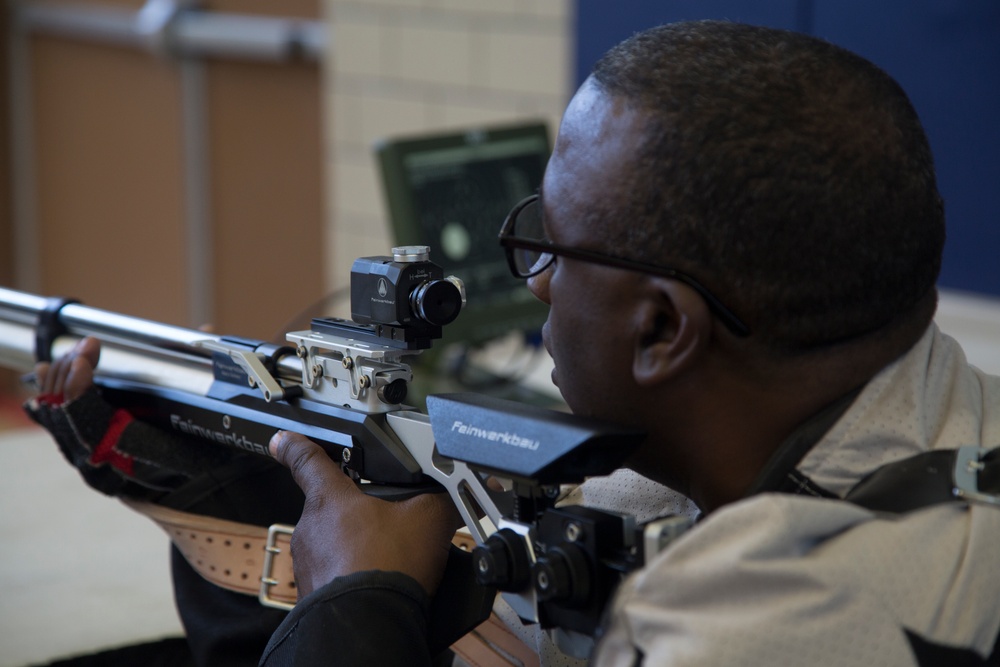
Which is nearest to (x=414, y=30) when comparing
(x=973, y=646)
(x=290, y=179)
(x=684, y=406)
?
(x=290, y=179)

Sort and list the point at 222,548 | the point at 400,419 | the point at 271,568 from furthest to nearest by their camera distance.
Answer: the point at 222,548
the point at 271,568
the point at 400,419

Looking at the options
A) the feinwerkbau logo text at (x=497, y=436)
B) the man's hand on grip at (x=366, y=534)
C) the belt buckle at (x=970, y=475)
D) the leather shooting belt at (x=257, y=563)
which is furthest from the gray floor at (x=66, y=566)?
the belt buckle at (x=970, y=475)

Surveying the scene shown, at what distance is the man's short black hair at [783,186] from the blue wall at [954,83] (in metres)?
1.44

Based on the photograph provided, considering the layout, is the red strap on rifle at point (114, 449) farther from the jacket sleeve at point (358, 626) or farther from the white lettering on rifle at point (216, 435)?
the jacket sleeve at point (358, 626)

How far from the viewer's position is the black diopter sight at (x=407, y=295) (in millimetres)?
967

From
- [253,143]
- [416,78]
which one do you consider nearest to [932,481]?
[416,78]

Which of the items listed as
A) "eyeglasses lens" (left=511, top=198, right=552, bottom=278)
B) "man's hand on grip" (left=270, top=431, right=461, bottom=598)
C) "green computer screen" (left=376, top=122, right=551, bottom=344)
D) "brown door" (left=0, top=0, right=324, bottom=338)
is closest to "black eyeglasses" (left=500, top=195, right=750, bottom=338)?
"eyeglasses lens" (left=511, top=198, right=552, bottom=278)

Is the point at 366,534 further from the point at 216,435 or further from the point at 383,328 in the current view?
the point at 216,435

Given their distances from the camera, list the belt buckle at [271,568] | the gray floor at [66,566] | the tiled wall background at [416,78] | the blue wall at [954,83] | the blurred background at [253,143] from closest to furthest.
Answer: the belt buckle at [271,568], the gray floor at [66,566], the blurred background at [253,143], the blue wall at [954,83], the tiled wall background at [416,78]

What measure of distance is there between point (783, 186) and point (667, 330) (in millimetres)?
125

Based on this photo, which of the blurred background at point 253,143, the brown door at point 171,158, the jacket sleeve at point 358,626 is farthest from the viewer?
the brown door at point 171,158

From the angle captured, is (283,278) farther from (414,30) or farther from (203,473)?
(203,473)

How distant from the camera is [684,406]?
2.67 feet

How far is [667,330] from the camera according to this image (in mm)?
794
